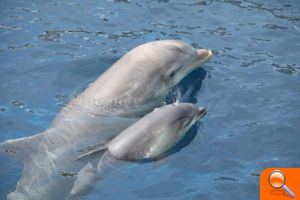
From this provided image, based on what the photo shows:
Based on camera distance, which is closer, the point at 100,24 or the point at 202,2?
the point at 100,24

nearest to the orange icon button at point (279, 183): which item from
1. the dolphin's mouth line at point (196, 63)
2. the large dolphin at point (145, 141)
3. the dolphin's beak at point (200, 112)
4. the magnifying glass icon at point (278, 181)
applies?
the magnifying glass icon at point (278, 181)

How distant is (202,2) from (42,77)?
4.62 m

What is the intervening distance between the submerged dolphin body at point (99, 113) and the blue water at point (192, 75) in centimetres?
42

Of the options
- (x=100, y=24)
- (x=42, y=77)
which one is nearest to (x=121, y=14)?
(x=100, y=24)

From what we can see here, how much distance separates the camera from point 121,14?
11492 mm

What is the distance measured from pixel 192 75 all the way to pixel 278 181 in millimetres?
3094

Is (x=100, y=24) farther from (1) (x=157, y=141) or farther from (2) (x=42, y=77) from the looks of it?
(1) (x=157, y=141)

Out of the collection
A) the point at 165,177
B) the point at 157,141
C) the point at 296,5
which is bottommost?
the point at 165,177

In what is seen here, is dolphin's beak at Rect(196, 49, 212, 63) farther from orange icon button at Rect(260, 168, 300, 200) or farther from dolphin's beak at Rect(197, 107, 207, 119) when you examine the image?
orange icon button at Rect(260, 168, 300, 200)

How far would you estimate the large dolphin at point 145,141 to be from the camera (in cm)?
662

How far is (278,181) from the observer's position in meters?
6.37

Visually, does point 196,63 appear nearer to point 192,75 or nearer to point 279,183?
point 192,75

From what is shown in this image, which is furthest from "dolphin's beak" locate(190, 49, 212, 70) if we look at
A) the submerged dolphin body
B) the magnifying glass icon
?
the magnifying glass icon

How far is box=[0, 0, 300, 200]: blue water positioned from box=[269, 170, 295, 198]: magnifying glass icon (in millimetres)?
293
